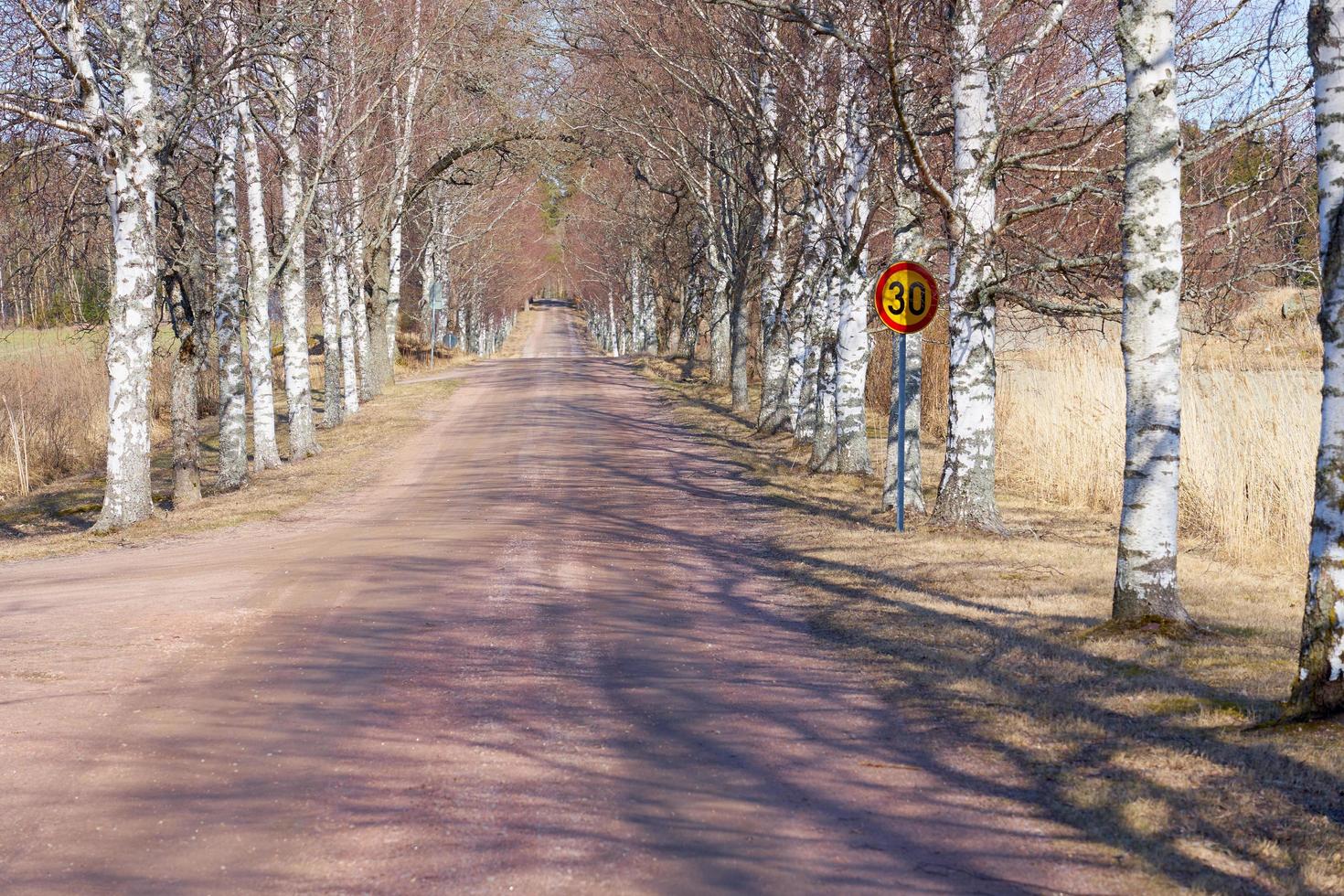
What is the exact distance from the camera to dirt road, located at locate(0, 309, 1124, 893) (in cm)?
475

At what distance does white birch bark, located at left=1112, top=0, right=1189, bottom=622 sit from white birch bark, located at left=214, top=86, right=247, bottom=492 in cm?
1401

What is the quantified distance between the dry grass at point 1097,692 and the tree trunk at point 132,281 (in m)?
8.06

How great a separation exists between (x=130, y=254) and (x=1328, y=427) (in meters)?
13.5

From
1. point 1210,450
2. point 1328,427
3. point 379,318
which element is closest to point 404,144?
point 379,318

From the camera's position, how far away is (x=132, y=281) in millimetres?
15203

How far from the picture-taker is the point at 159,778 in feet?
18.9

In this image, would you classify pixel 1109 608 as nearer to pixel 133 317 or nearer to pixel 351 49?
pixel 133 317

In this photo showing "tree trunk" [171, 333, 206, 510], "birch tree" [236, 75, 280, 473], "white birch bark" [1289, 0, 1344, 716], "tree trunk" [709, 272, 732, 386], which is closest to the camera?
"white birch bark" [1289, 0, 1344, 716]

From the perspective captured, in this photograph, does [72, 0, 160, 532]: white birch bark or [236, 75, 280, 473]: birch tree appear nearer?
[72, 0, 160, 532]: white birch bark

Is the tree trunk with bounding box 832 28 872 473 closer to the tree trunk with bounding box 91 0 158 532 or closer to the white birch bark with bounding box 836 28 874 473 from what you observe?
the white birch bark with bounding box 836 28 874 473

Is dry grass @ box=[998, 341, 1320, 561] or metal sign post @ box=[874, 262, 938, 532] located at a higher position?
metal sign post @ box=[874, 262, 938, 532]

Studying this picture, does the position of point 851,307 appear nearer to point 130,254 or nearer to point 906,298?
point 906,298

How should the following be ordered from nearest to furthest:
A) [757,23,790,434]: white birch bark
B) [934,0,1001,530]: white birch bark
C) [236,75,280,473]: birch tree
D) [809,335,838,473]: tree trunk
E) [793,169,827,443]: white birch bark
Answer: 1. [934,0,1001,530]: white birch bark
2. [809,335,838,473]: tree trunk
3. [793,169,827,443]: white birch bark
4. [236,75,280,473]: birch tree
5. [757,23,790,434]: white birch bark

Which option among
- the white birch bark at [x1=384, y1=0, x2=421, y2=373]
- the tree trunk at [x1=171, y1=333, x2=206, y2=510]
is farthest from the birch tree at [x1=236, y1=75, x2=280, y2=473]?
the white birch bark at [x1=384, y1=0, x2=421, y2=373]
